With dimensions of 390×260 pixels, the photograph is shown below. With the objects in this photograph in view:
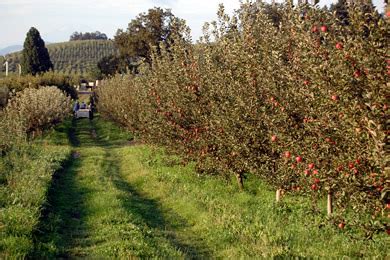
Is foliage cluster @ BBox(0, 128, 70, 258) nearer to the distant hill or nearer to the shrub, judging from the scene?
the shrub

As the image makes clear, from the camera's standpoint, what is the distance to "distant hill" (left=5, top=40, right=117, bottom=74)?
116 m

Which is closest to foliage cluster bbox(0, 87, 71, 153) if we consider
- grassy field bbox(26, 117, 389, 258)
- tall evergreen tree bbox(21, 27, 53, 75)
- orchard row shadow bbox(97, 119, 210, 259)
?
grassy field bbox(26, 117, 389, 258)

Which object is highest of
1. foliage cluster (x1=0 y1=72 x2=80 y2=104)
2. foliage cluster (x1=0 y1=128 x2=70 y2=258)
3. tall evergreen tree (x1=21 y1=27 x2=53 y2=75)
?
tall evergreen tree (x1=21 y1=27 x2=53 y2=75)

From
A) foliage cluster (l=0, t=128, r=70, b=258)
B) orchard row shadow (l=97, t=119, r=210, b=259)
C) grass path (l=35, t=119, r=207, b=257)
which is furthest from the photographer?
orchard row shadow (l=97, t=119, r=210, b=259)

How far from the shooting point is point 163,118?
17203 mm

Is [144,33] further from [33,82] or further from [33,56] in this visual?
[33,56]

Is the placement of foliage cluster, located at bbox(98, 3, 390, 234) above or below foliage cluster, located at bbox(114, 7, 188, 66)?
below

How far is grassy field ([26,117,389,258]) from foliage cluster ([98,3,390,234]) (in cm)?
76

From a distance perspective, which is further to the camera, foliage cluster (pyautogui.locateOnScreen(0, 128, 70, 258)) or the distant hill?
the distant hill

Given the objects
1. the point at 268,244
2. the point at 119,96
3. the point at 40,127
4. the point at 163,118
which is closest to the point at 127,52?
the point at 119,96

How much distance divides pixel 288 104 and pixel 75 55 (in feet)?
437

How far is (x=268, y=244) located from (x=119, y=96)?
25.8 metres

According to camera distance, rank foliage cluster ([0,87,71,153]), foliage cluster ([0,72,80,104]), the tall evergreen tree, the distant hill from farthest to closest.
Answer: the distant hill
the tall evergreen tree
foliage cluster ([0,72,80,104])
foliage cluster ([0,87,71,153])

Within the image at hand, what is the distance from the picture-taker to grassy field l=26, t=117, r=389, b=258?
8469mm
